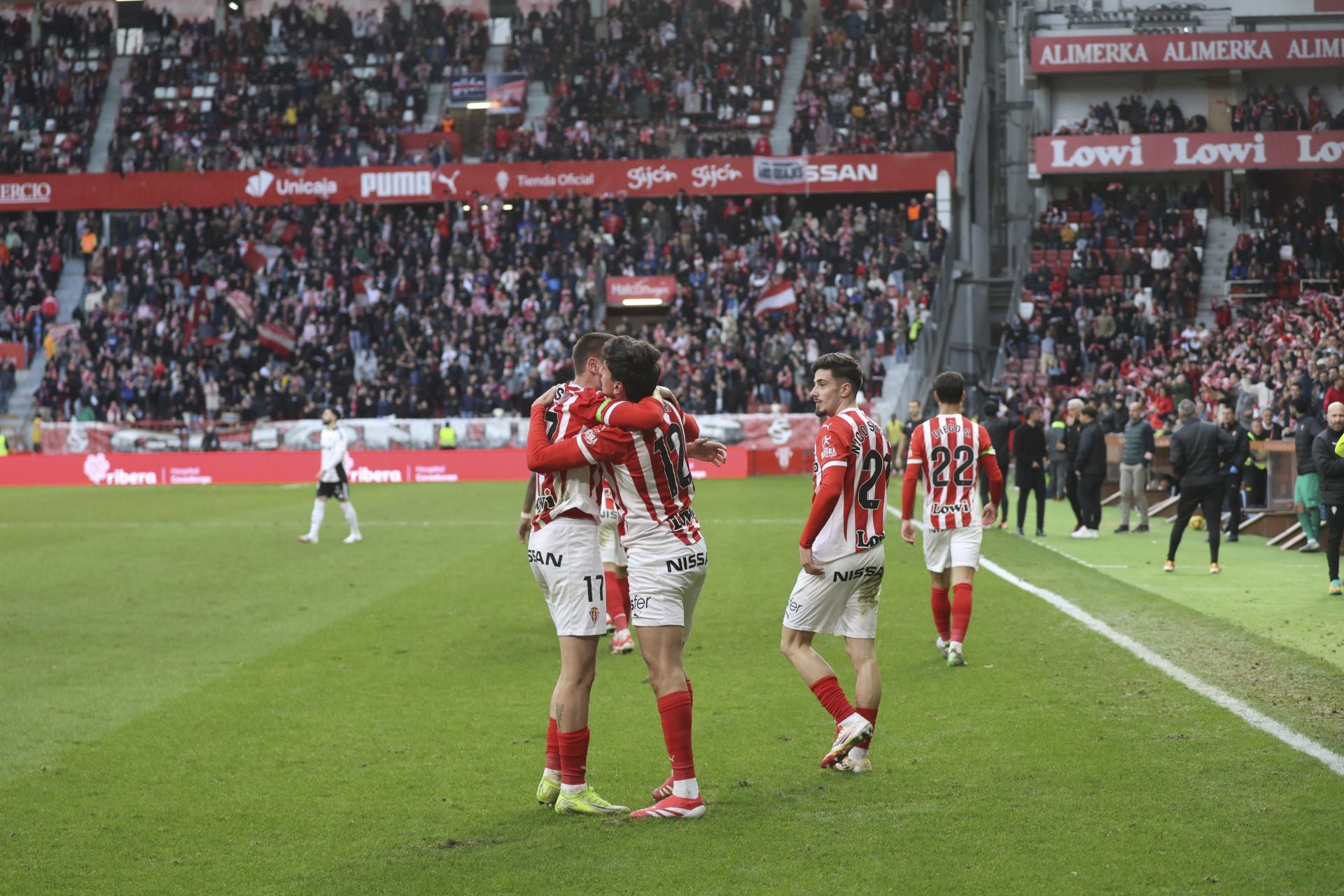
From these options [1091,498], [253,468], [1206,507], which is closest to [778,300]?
[253,468]

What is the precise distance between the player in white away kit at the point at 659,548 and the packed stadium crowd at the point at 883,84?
38279mm

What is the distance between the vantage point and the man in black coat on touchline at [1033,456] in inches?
791

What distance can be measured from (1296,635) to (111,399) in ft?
119

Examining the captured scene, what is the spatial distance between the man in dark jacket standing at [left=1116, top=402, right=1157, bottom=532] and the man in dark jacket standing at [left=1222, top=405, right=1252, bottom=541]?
1178mm

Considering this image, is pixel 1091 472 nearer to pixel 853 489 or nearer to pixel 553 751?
pixel 853 489

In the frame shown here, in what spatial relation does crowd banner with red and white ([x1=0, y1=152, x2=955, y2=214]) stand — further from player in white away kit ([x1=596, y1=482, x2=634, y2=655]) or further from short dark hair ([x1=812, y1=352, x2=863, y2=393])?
short dark hair ([x1=812, y1=352, x2=863, y2=393])

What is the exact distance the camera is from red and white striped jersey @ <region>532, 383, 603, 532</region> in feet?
21.1

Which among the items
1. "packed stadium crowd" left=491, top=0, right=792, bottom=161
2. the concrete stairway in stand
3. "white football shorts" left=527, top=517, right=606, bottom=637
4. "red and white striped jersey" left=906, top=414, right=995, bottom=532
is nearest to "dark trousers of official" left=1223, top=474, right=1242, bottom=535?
A: "red and white striped jersey" left=906, top=414, right=995, bottom=532

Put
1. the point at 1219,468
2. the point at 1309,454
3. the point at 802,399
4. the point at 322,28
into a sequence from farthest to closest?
the point at 322,28, the point at 802,399, the point at 1309,454, the point at 1219,468

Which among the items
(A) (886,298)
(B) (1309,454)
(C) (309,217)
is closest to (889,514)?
(B) (1309,454)

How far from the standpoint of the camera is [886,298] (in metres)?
39.8

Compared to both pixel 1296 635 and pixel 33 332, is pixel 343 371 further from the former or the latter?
pixel 1296 635

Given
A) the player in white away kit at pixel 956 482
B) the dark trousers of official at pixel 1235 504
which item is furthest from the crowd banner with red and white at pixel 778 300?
the player in white away kit at pixel 956 482

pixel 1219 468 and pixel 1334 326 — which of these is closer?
pixel 1219 468
